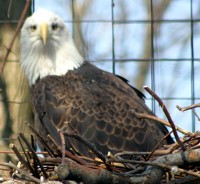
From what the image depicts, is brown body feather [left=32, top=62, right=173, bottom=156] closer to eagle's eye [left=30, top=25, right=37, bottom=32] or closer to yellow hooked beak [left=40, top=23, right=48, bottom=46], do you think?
yellow hooked beak [left=40, top=23, right=48, bottom=46]

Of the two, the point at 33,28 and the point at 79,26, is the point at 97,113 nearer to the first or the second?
the point at 33,28

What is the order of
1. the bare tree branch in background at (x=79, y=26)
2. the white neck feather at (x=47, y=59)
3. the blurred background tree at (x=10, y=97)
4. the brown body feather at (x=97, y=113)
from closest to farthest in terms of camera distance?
1. the brown body feather at (x=97, y=113)
2. the blurred background tree at (x=10, y=97)
3. the white neck feather at (x=47, y=59)
4. the bare tree branch in background at (x=79, y=26)

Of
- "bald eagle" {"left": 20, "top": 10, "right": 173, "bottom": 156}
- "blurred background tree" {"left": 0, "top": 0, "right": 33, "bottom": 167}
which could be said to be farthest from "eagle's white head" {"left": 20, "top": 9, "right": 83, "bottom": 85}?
"blurred background tree" {"left": 0, "top": 0, "right": 33, "bottom": 167}

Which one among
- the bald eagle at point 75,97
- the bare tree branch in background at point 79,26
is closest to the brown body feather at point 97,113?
the bald eagle at point 75,97

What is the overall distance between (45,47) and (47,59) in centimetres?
9

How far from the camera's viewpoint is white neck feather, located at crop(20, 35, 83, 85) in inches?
250

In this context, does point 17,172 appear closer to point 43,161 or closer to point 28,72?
point 43,161

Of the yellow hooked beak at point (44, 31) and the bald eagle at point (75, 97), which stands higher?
the yellow hooked beak at point (44, 31)

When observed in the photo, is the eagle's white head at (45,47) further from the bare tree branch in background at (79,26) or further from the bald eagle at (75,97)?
the bare tree branch in background at (79,26)

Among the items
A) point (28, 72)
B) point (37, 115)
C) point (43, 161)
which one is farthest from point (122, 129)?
point (43, 161)

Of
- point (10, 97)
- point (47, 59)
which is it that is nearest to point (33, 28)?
point (47, 59)

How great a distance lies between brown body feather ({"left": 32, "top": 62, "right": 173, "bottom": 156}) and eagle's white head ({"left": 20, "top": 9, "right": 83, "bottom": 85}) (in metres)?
0.24

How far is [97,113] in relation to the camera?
5.78m

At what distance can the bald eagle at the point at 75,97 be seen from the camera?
5.67 meters
